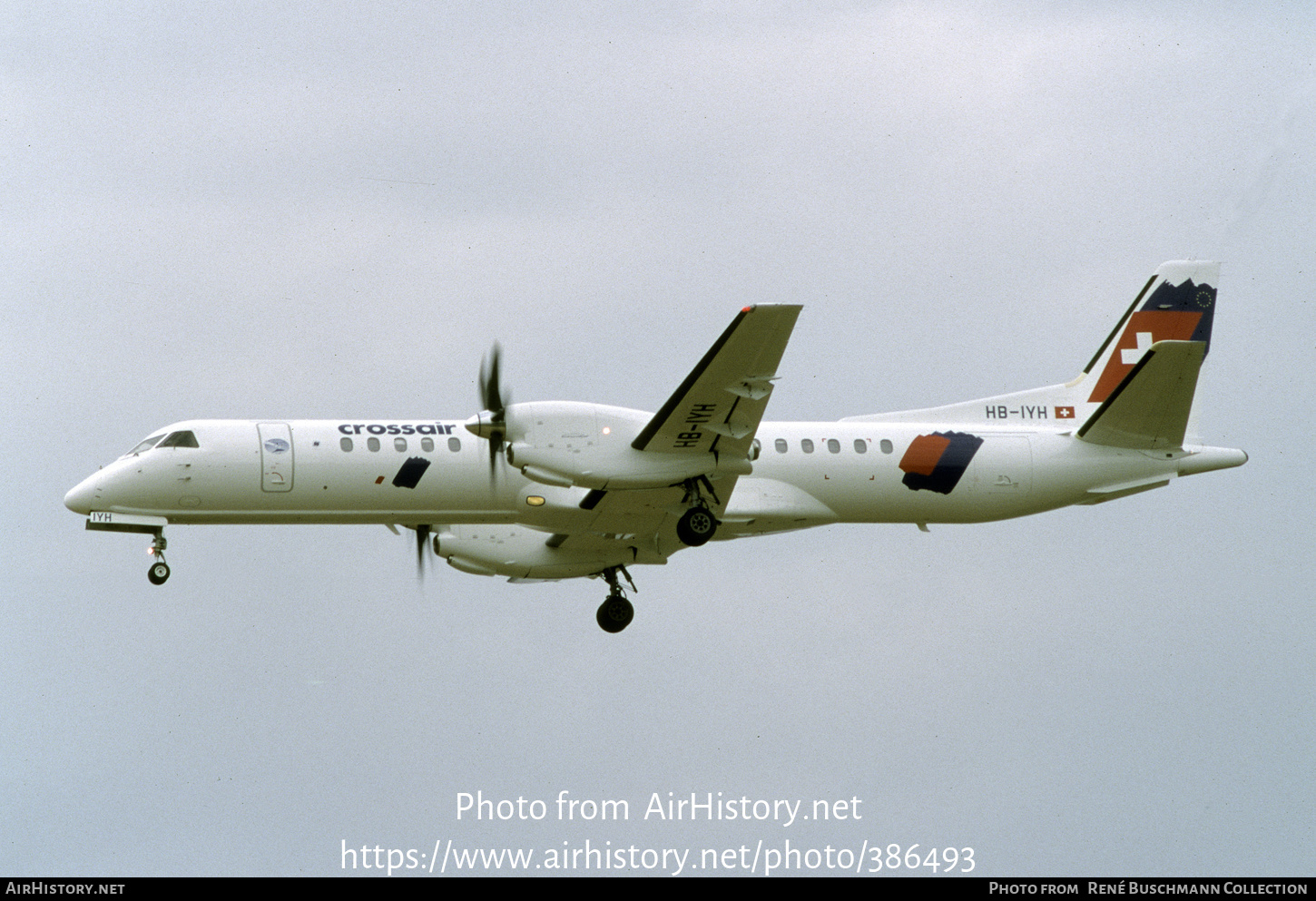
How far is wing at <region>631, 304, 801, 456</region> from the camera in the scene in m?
22.3

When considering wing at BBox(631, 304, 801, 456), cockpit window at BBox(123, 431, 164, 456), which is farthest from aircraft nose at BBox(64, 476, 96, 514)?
wing at BBox(631, 304, 801, 456)

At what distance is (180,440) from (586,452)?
6722 millimetres

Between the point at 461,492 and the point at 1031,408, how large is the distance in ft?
36.5

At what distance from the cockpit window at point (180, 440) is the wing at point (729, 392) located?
7.21 metres

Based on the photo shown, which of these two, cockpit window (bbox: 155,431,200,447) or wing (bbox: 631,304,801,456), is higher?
wing (bbox: 631,304,801,456)

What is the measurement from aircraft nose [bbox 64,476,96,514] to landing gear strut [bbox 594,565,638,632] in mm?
9202

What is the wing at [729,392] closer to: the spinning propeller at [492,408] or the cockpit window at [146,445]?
the spinning propeller at [492,408]

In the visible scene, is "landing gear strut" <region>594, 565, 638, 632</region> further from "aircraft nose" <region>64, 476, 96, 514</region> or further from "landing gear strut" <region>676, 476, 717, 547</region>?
"aircraft nose" <region>64, 476, 96, 514</region>

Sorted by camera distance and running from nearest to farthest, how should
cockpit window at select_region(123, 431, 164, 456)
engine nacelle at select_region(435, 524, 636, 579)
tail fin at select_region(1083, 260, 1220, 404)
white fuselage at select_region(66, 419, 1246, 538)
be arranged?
white fuselage at select_region(66, 419, 1246, 538), cockpit window at select_region(123, 431, 164, 456), engine nacelle at select_region(435, 524, 636, 579), tail fin at select_region(1083, 260, 1220, 404)

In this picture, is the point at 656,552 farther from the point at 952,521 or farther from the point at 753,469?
the point at 952,521

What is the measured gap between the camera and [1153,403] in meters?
27.3

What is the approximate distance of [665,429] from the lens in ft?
78.7

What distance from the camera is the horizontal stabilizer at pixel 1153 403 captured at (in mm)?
26609

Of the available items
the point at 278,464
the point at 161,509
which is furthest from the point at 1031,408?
the point at 161,509
